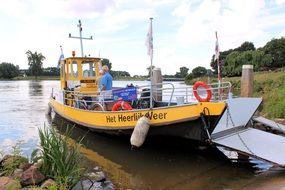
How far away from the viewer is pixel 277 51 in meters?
70.4

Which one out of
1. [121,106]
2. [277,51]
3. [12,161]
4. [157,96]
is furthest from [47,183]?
[277,51]

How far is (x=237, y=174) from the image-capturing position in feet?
29.8

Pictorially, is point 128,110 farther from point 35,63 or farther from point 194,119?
point 35,63

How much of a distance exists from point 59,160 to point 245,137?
5.18m

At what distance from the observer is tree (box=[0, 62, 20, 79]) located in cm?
12888

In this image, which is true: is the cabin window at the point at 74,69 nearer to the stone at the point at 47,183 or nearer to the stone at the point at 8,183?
the stone at the point at 8,183

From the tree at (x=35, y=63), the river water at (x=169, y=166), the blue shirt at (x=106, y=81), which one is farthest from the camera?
the tree at (x=35, y=63)

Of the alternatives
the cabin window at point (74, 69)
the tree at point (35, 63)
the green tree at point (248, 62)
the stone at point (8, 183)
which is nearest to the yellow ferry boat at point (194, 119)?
the stone at point (8, 183)

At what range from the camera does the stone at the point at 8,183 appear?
20.2ft

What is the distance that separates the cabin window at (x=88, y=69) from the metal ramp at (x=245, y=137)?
807cm

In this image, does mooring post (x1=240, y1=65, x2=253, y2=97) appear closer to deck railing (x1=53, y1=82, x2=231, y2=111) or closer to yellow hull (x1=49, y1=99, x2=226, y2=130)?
deck railing (x1=53, y1=82, x2=231, y2=111)

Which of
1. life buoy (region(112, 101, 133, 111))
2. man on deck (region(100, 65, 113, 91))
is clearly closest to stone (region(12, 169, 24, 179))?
life buoy (region(112, 101, 133, 111))

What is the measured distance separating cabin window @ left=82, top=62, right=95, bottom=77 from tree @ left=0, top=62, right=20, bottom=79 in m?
120

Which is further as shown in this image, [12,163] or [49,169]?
[12,163]
